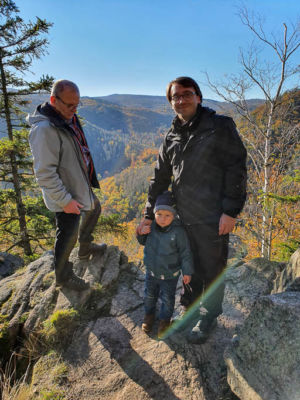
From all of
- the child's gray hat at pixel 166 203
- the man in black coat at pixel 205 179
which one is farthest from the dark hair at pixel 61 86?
the child's gray hat at pixel 166 203

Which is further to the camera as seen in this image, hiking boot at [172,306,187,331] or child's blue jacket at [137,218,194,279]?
hiking boot at [172,306,187,331]

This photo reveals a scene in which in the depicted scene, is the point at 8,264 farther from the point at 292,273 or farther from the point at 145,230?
the point at 292,273

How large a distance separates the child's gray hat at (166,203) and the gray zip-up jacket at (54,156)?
3.08 ft

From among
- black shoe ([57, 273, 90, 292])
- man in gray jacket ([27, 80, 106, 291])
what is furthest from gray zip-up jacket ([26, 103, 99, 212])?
black shoe ([57, 273, 90, 292])

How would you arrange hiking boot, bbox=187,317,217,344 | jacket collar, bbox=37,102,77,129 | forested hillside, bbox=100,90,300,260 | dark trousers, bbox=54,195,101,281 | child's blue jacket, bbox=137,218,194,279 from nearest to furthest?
1. jacket collar, bbox=37,102,77,129
2. child's blue jacket, bbox=137,218,194,279
3. hiking boot, bbox=187,317,217,344
4. dark trousers, bbox=54,195,101,281
5. forested hillside, bbox=100,90,300,260

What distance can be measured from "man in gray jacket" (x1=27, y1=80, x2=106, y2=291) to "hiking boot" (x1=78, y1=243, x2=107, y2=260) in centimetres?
51

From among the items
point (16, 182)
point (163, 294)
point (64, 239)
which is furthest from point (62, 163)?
point (16, 182)

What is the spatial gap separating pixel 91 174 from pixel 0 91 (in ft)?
18.9

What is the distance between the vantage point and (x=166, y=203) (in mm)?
2264

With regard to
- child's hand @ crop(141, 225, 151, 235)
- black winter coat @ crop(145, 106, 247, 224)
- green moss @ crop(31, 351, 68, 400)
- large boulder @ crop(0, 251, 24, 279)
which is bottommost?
large boulder @ crop(0, 251, 24, 279)

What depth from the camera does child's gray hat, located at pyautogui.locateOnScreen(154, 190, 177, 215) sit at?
7.33 ft

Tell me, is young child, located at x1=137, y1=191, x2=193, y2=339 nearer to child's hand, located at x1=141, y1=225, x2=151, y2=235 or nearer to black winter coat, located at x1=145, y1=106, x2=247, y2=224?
child's hand, located at x1=141, y1=225, x2=151, y2=235

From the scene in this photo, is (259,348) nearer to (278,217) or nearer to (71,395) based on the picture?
(71,395)

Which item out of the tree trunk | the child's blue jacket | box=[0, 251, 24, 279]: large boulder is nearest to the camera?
the child's blue jacket
